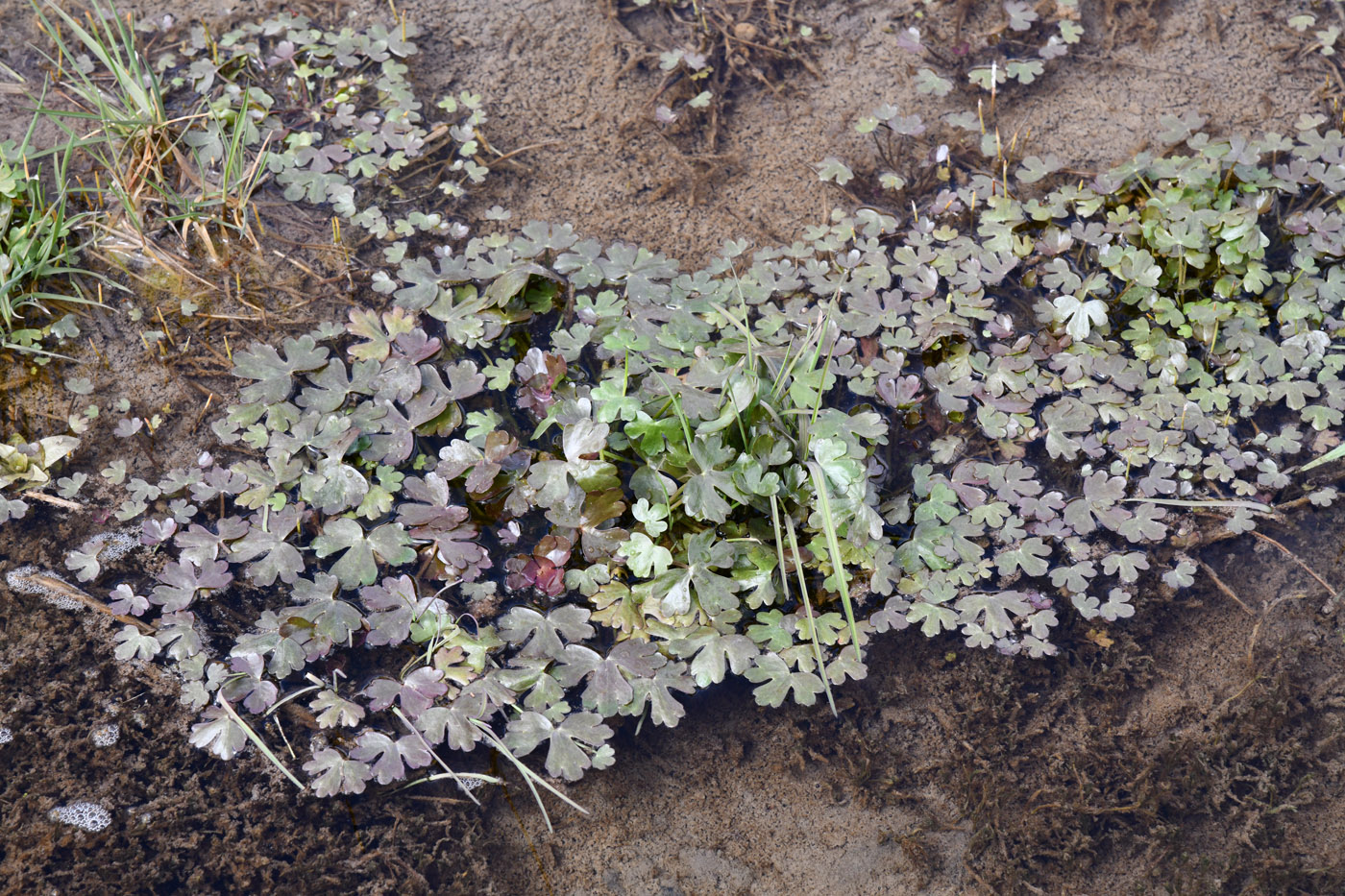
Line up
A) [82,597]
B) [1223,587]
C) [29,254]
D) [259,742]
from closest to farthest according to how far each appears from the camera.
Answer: [259,742] → [82,597] → [1223,587] → [29,254]

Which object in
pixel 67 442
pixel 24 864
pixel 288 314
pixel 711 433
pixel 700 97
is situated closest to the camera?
pixel 24 864

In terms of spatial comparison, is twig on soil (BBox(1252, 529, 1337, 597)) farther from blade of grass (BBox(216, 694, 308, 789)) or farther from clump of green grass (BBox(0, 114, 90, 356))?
clump of green grass (BBox(0, 114, 90, 356))

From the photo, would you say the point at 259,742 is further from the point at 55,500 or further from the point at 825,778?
the point at 825,778

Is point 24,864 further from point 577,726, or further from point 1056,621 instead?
point 1056,621

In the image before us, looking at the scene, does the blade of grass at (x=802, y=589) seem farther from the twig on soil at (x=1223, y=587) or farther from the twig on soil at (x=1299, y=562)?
the twig on soil at (x=1299, y=562)

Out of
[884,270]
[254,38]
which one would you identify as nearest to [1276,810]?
[884,270]

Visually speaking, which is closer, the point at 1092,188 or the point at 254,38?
the point at 1092,188

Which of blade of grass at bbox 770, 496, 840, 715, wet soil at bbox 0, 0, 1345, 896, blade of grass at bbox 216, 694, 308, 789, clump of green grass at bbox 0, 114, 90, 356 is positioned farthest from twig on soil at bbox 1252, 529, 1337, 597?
clump of green grass at bbox 0, 114, 90, 356

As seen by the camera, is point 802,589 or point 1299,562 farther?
point 1299,562

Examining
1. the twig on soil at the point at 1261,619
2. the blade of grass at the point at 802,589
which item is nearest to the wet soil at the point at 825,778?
the twig on soil at the point at 1261,619

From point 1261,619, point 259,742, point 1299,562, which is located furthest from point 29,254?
point 1299,562
